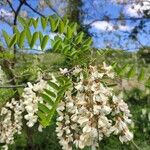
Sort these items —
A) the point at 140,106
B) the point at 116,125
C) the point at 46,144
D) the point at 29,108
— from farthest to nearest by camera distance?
the point at 140,106, the point at 46,144, the point at 29,108, the point at 116,125

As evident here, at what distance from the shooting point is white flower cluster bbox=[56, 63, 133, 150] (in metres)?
2.15

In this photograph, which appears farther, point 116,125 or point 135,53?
point 135,53

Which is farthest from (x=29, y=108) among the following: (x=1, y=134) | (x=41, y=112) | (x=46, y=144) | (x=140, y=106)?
(x=140, y=106)

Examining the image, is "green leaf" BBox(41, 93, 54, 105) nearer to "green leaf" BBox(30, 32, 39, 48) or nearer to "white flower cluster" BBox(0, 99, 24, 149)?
"green leaf" BBox(30, 32, 39, 48)

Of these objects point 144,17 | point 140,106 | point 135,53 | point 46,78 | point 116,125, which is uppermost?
point 144,17

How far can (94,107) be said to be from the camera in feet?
6.98

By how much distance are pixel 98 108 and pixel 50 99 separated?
18 cm

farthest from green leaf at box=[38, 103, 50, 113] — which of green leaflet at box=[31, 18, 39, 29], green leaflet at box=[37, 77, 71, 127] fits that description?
green leaflet at box=[31, 18, 39, 29]

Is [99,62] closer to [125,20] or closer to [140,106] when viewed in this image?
[140,106]

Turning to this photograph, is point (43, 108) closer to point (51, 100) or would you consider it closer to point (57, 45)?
point (51, 100)

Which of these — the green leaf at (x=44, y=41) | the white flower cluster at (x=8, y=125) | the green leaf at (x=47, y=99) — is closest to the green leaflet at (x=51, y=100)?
the green leaf at (x=47, y=99)

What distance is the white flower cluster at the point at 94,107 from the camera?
215cm

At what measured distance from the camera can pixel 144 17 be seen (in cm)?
906

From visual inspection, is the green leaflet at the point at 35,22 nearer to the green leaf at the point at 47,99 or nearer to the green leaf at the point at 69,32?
the green leaf at the point at 69,32
